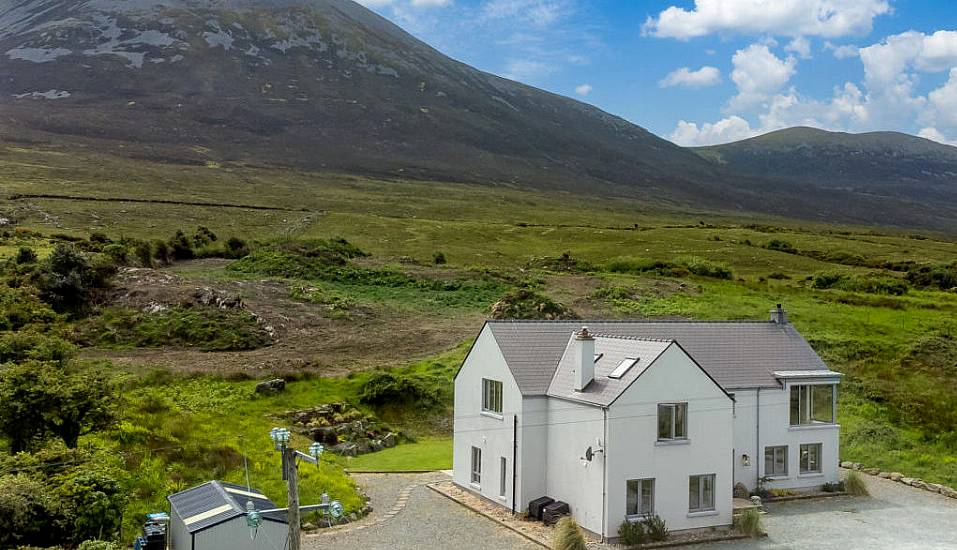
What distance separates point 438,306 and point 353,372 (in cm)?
2090

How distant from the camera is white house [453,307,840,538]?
2783 centimetres

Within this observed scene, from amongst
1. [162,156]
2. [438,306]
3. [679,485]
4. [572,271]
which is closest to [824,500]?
[679,485]

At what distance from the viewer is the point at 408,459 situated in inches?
1547

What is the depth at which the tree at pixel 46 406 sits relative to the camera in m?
28.1

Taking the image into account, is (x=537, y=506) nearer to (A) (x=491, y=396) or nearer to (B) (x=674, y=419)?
(A) (x=491, y=396)

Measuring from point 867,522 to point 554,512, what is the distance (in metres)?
11.7

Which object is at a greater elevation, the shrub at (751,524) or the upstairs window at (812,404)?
the upstairs window at (812,404)

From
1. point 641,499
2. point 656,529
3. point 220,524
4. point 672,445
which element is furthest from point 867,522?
point 220,524

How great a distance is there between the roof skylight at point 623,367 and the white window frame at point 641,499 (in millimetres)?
3537

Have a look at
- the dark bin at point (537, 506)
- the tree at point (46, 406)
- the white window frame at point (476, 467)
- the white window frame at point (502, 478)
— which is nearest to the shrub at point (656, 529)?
the dark bin at point (537, 506)

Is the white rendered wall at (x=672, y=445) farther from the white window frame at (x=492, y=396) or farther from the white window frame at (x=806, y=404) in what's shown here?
the white window frame at (x=806, y=404)

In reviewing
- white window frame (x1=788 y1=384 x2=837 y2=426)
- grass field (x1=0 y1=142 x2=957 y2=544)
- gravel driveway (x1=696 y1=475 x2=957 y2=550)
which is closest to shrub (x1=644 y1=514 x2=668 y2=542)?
gravel driveway (x1=696 y1=475 x2=957 y2=550)

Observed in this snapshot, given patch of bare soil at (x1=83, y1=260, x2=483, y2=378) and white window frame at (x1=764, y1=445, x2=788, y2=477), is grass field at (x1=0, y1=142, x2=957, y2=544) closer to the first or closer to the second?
patch of bare soil at (x1=83, y1=260, x2=483, y2=378)

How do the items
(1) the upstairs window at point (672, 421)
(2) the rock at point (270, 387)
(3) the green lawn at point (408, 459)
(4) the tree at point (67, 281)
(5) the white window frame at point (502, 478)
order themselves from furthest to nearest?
1. (4) the tree at point (67, 281)
2. (2) the rock at point (270, 387)
3. (3) the green lawn at point (408, 459)
4. (5) the white window frame at point (502, 478)
5. (1) the upstairs window at point (672, 421)
